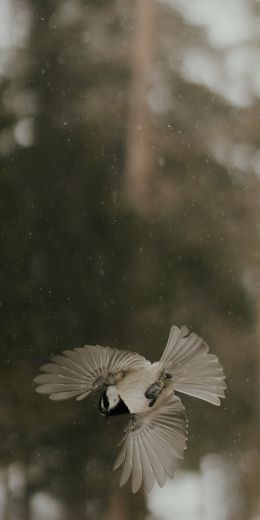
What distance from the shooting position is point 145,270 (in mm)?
1028

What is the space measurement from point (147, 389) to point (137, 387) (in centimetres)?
1

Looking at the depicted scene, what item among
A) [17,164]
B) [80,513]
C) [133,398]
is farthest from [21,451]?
[17,164]

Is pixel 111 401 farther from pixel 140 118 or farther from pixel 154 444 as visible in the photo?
pixel 140 118

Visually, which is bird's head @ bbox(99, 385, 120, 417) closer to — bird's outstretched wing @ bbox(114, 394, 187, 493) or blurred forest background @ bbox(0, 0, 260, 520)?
bird's outstretched wing @ bbox(114, 394, 187, 493)

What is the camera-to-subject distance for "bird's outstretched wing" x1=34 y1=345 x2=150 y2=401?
799 mm

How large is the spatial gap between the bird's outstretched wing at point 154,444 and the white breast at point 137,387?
0.02 metres

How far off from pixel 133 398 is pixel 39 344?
20 cm

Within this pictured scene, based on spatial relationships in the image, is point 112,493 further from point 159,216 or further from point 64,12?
point 64,12

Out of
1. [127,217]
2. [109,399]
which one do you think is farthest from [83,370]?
[127,217]

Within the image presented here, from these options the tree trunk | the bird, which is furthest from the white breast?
the tree trunk

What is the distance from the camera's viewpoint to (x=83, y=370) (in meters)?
0.82

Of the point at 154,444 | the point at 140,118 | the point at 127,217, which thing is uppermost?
the point at 140,118

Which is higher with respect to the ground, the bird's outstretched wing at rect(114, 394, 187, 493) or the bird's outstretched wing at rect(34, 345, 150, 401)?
the bird's outstretched wing at rect(34, 345, 150, 401)

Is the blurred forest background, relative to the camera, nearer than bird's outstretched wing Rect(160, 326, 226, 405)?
No
